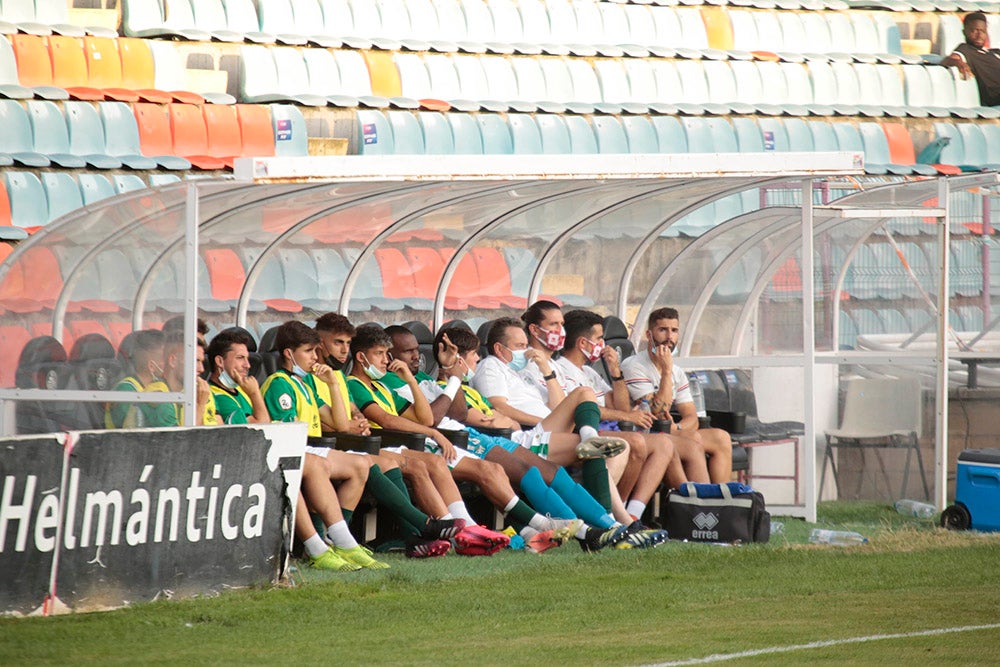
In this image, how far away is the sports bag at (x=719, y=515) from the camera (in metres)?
8.38

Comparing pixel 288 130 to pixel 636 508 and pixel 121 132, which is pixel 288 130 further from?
pixel 636 508

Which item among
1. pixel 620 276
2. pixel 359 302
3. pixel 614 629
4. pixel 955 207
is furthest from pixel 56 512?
pixel 955 207

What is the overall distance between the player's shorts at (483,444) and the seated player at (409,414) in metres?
0.11

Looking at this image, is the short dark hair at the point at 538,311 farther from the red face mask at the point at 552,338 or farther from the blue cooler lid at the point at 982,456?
the blue cooler lid at the point at 982,456

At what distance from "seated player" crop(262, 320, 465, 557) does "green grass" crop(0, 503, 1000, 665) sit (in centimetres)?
17

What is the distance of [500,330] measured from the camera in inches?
361

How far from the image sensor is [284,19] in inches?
664

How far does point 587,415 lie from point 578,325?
3.28 ft

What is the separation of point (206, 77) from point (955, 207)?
8.41 m

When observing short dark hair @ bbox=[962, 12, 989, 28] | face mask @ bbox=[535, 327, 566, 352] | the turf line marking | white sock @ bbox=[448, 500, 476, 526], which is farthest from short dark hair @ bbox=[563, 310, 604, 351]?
short dark hair @ bbox=[962, 12, 989, 28]

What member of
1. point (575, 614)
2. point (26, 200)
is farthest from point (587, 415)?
point (26, 200)

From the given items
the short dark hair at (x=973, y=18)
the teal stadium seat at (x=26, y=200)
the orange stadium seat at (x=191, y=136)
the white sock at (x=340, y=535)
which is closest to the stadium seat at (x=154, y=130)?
the orange stadium seat at (x=191, y=136)

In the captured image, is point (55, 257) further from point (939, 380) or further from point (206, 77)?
point (206, 77)

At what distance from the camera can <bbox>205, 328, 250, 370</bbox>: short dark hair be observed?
7586mm
